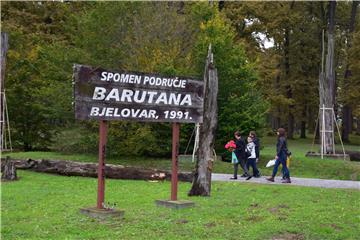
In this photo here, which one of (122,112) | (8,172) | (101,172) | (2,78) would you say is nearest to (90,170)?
(8,172)

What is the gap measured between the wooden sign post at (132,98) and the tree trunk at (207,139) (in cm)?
87

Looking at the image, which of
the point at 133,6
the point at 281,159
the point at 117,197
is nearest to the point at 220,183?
the point at 281,159

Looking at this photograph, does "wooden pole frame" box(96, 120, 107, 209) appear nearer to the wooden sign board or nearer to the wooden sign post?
the wooden sign post

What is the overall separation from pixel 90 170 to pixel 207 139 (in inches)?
243

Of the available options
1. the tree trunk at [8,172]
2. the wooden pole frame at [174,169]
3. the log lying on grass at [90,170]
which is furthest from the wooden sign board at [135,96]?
the tree trunk at [8,172]

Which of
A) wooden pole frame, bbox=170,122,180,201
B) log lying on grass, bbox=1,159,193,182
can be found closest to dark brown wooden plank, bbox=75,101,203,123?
wooden pole frame, bbox=170,122,180,201

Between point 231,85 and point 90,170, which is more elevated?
point 231,85

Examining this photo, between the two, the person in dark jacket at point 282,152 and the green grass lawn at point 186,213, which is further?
the person in dark jacket at point 282,152

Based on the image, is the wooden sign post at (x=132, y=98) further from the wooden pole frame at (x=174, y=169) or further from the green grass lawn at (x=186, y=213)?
the green grass lawn at (x=186, y=213)

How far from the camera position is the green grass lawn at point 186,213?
8234 millimetres

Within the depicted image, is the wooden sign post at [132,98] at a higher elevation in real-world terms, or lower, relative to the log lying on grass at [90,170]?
higher

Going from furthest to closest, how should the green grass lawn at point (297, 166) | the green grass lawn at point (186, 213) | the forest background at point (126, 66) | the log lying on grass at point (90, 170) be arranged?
the forest background at point (126, 66), the green grass lawn at point (297, 166), the log lying on grass at point (90, 170), the green grass lawn at point (186, 213)

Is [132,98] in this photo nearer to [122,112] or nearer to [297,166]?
[122,112]

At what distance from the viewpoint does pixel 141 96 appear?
10.4m
